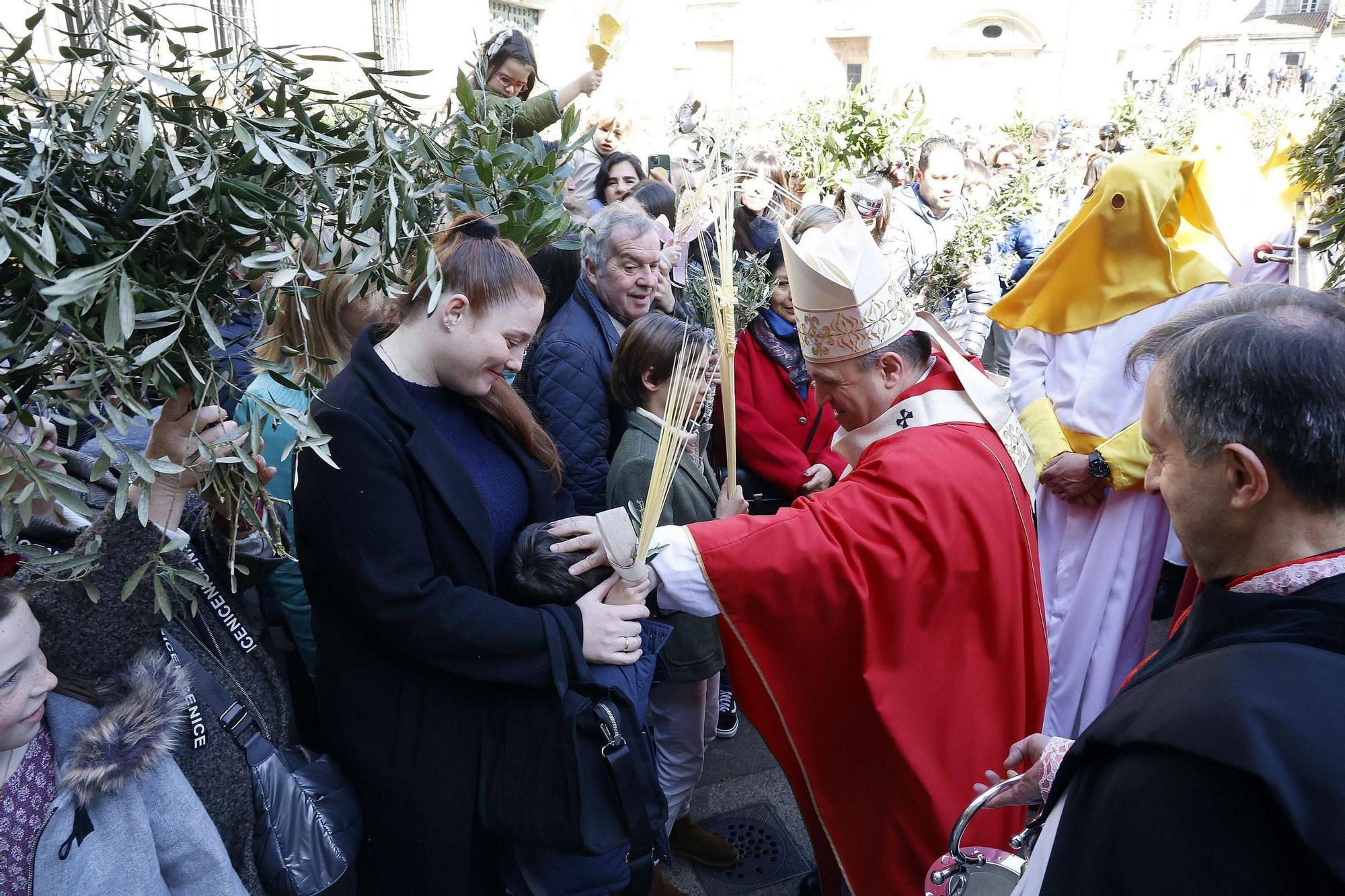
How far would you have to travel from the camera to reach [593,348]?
10.6ft

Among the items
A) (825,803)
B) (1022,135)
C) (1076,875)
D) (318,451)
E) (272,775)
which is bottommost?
(825,803)

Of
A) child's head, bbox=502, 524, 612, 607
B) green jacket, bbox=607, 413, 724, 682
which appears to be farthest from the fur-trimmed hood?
green jacket, bbox=607, 413, 724, 682

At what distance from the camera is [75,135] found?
124cm

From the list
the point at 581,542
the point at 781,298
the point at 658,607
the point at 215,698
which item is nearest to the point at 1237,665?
the point at 581,542

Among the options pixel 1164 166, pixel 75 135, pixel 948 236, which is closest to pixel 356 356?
pixel 75 135

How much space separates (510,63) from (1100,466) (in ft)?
8.41

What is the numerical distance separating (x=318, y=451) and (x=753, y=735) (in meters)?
2.89

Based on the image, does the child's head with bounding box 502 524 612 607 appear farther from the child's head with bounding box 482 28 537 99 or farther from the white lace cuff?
the child's head with bounding box 482 28 537 99

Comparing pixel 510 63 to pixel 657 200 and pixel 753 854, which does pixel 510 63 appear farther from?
pixel 753 854

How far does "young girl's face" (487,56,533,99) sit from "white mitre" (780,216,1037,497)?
153cm

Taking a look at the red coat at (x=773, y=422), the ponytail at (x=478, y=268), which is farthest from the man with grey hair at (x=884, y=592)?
the red coat at (x=773, y=422)

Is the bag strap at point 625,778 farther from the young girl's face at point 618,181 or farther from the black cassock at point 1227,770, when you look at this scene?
the young girl's face at point 618,181

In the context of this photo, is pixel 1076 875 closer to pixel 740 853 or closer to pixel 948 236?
pixel 740 853

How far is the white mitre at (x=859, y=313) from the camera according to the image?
94.1 inches
